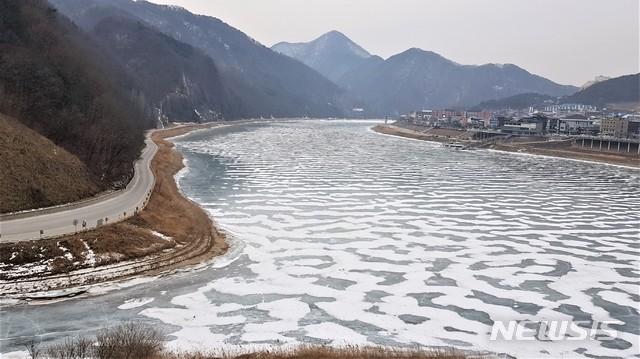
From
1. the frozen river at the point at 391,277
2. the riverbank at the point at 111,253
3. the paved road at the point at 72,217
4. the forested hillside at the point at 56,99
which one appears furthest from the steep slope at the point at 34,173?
the frozen river at the point at 391,277

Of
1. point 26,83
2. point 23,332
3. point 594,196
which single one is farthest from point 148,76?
point 23,332

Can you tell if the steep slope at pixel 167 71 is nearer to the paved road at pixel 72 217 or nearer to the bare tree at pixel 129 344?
the paved road at pixel 72 217

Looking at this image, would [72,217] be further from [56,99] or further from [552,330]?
[56,99]

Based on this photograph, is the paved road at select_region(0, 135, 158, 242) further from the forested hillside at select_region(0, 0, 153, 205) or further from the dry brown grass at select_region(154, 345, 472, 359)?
the dry brown grass at select_region(154, 345, 472, 359)

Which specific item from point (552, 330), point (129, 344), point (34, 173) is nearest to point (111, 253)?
point (34, 173)

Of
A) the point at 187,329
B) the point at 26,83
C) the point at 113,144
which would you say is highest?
the point at 26,83

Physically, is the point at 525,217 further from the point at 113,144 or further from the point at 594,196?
the point at 113,144
